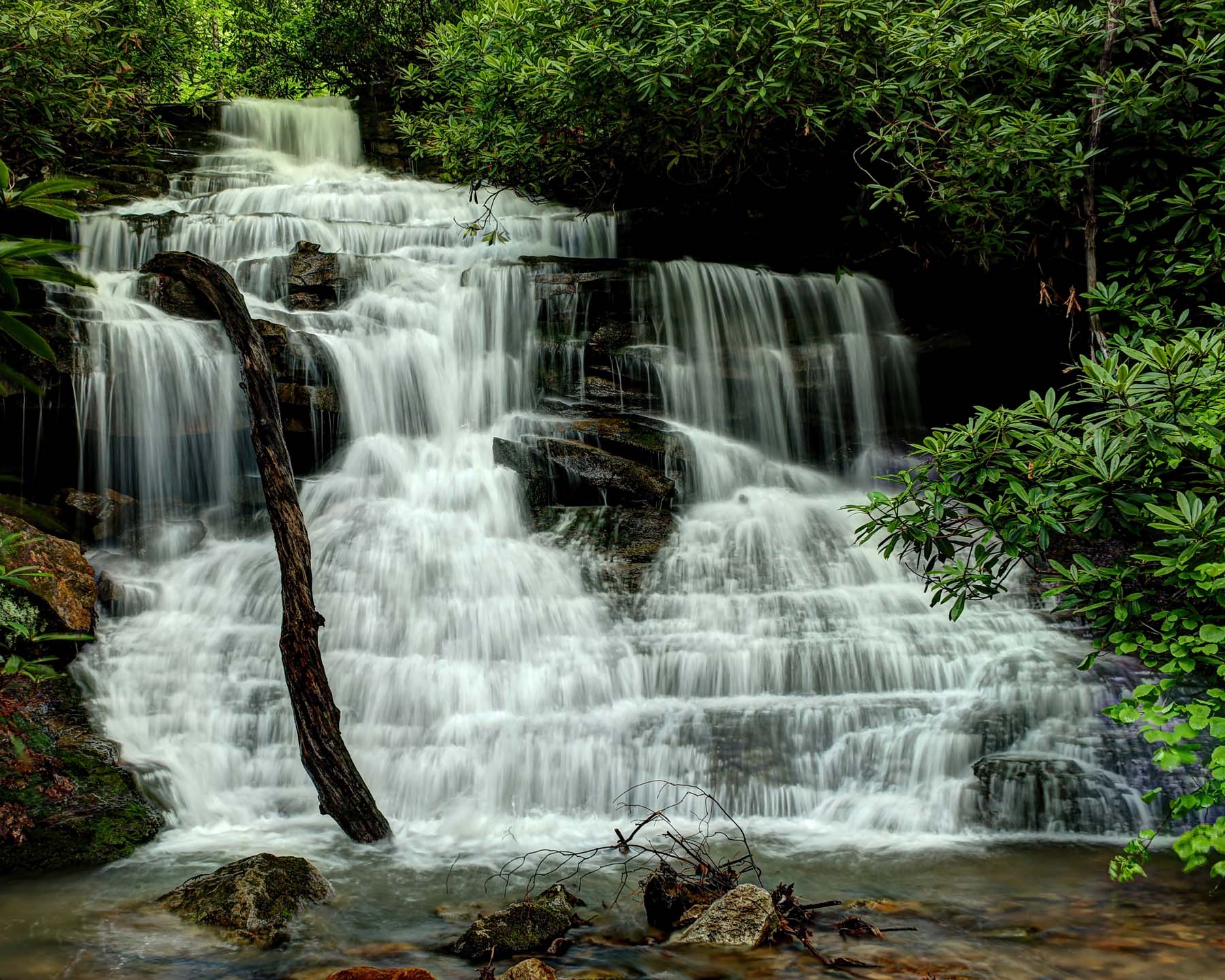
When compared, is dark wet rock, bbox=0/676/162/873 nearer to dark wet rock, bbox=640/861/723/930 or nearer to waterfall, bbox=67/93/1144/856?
waterfall, bbox=67/93/1144/856

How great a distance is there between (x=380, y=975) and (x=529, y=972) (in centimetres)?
56

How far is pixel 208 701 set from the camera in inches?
248

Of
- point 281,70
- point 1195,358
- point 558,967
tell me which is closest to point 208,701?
point 558,967

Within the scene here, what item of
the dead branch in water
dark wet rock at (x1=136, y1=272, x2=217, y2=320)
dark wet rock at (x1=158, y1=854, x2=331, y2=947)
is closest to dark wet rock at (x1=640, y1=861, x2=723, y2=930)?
the dead branch in water

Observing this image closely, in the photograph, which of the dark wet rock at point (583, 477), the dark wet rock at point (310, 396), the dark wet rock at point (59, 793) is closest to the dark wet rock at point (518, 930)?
the dark wet rock at point (59, 793)

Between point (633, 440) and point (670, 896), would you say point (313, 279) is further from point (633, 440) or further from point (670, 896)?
point (670, 896)

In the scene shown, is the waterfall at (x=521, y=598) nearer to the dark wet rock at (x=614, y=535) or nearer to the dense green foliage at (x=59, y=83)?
the dark wet rock at (x=614, y=535)

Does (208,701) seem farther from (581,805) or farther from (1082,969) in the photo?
(1082,969)

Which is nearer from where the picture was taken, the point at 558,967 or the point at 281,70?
the point at 558,967

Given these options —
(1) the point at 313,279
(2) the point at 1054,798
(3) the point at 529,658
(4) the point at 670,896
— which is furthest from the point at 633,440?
(4) the point at 670,896

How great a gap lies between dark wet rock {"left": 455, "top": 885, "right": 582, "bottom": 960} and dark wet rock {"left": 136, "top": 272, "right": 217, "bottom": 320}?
7.20 metres

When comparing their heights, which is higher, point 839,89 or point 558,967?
point 839,89

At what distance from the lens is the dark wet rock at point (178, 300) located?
9.19 metres

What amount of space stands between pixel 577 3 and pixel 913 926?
924cm
